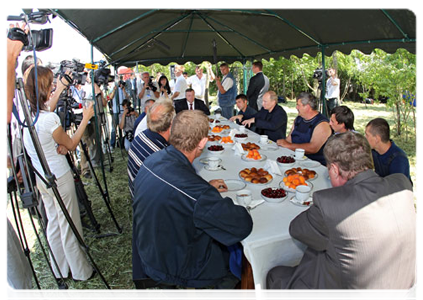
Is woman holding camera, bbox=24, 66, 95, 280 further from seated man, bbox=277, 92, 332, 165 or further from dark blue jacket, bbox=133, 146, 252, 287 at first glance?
seated man, bbox=277, 92, 332, 165

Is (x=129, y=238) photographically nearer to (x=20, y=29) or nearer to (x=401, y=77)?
(x=20, y=29)

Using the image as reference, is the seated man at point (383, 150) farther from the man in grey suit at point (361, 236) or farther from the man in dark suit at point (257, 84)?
the man in dark suit at point (257, 84)

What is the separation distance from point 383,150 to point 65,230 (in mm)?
2720

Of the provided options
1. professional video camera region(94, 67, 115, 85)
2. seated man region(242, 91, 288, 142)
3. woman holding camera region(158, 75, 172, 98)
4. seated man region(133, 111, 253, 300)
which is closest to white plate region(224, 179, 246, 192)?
seated man region(133, 111, 253, 300)

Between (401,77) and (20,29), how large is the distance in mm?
7493

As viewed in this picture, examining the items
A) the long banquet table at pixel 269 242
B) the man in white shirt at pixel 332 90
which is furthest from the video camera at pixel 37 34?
the man in white shirt at pixel 332 90

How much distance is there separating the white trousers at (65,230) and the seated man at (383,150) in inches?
101

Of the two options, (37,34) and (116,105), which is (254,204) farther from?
(116,105)

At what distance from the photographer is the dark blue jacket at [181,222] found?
4.69ft

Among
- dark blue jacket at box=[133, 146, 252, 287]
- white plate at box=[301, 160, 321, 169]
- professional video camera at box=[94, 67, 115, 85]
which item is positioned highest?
professional video camera at box=[94, 67, 115, 85]

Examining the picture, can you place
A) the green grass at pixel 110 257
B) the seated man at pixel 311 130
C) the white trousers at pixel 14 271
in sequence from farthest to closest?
1. the seated man at pixel 311 130
2. the green grass at pixel 110 257
3. the white trousers at pixel 14 271

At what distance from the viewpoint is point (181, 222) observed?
4.87 ft

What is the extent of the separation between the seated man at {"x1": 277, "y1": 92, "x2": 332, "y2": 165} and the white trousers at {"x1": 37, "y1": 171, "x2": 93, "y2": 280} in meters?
2.34

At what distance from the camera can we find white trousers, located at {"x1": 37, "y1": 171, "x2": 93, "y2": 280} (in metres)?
2.27
